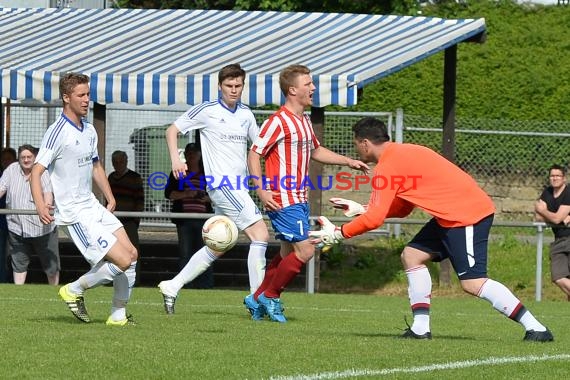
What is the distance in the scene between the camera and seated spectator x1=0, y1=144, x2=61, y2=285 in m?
18.5

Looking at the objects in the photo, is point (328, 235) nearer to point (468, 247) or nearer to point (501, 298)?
point (468, 247)

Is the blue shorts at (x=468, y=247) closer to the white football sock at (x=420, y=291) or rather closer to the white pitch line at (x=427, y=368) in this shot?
the white football sock at (x=420, y=291)

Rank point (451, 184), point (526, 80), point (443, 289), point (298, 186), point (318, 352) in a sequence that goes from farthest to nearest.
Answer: point (526, 80), point (443, 289), point (298, 186), point (451, 184), point (318, 352)

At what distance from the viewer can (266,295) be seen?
11328 millimetres

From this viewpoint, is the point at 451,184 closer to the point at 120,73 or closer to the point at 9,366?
the point at 9,366

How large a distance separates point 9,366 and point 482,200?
348 cm

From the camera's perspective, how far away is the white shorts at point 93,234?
33.4ft

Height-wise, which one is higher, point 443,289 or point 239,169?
point 239,169

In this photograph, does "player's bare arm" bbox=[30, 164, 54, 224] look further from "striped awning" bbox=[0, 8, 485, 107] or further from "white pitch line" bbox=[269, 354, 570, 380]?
"striped awning" bbox=[0, 8, 485, 107]

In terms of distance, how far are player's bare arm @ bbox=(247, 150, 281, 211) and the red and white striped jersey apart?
0.18ft

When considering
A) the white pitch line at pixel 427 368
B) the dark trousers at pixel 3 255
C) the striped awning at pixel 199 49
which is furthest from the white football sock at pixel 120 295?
the dark trousers at pixel 3 255

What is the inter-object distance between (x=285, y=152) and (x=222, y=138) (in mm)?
676

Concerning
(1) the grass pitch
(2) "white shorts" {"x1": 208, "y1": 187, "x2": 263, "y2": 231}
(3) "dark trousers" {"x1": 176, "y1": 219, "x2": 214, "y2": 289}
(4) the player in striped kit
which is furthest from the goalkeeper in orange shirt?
(3) "dark trousers" {"x1": 176, "y1": 219, "x2": 214, "y2": 289}

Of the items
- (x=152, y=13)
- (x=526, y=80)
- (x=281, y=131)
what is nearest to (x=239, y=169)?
(x=281, y=131)
